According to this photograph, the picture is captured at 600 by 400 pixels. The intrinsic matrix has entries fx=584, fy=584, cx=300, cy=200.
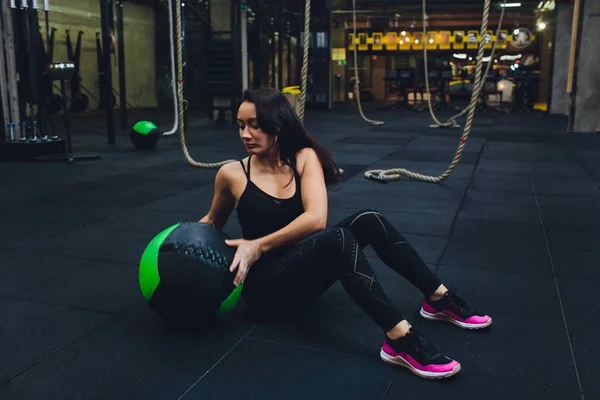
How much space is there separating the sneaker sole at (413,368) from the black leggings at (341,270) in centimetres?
10

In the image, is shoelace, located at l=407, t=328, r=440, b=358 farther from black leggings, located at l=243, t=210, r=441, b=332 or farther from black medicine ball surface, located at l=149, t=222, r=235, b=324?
black medicine ball surface, located at l=149, t=222, r=235, b=324

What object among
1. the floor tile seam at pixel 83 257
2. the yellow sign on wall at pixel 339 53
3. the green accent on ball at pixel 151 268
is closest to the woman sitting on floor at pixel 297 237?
the green accent on ball at pixel 151 268

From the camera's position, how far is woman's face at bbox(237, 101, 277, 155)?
2061 mm

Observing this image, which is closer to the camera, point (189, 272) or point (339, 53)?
point (189, 272)

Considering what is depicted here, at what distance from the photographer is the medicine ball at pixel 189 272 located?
1980mm

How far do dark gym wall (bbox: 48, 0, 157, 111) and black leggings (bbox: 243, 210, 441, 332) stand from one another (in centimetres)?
1326

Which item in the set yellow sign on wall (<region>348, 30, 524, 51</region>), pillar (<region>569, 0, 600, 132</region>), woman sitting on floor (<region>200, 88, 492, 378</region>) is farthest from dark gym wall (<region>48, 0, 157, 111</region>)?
woman sitting on floor (<region>200, 88, 492, 378</region>)

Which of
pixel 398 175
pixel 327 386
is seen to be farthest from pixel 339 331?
pixel 398 175

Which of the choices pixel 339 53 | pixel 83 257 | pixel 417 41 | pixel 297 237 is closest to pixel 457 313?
pixel 297 237

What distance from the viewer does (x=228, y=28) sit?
1338 centimetres

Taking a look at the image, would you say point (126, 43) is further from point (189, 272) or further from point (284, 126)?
point (189, 272)

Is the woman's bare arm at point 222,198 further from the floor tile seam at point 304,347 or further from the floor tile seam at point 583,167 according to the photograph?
the floor tile seam at point 583,167

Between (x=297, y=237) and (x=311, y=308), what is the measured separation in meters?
0.48

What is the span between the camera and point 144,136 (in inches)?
312
